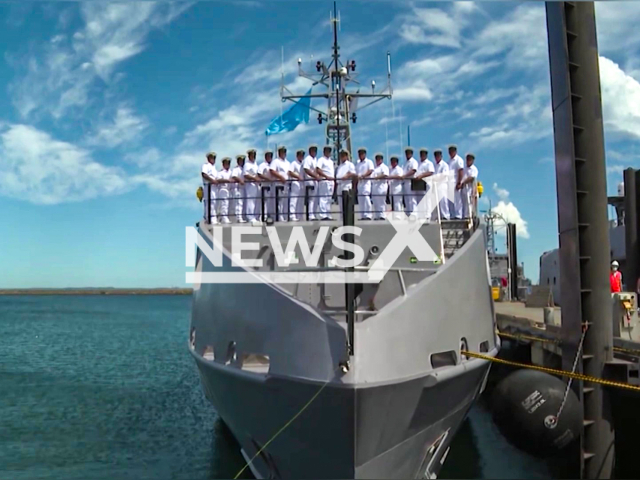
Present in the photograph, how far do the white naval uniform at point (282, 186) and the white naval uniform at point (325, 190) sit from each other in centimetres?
56

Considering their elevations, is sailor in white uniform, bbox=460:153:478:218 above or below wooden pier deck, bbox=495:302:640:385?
above

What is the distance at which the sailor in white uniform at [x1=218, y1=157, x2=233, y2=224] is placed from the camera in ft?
34.1

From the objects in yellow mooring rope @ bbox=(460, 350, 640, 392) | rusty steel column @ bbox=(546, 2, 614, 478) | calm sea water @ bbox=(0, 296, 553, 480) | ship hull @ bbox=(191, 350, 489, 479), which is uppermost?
rusty steel column @ bbox=(546, 2, 614, 478)

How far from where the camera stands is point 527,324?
1459 centimetres

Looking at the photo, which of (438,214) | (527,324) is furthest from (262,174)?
(527,324)

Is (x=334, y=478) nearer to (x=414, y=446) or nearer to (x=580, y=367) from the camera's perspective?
(x=414, y=446)

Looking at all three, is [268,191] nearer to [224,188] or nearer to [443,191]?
[224,188]

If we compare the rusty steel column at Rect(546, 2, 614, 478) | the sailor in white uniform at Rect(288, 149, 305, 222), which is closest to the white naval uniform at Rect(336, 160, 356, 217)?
the sailor in white uniform at Rect(288, 149, 305, 222)

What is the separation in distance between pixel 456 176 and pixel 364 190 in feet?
5.38

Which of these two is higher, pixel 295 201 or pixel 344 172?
pixel 344 172

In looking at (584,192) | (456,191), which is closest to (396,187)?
(456,191)

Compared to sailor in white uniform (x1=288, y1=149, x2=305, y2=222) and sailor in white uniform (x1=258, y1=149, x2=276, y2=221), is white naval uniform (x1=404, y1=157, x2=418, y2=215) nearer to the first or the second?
sailor in white uniform (x1=288, y1=149, x2=305, y2=222)

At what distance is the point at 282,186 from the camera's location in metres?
10.5

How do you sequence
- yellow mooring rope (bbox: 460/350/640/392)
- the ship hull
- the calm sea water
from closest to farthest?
1. the ship hull
2. yellow mooring rope (bbox: 460/350/640/392)
3. the calm sea water
